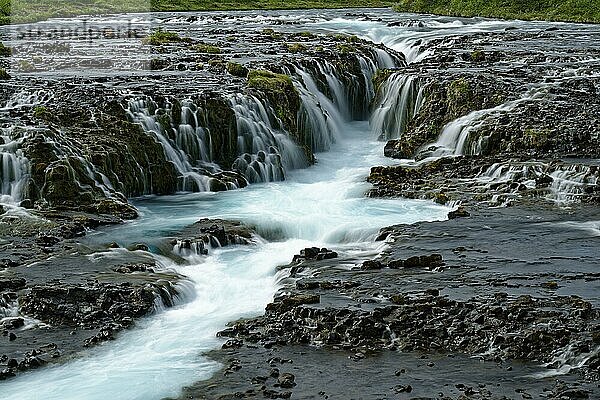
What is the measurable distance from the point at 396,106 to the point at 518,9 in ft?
136

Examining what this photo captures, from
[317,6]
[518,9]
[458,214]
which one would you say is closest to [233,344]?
[458,214]

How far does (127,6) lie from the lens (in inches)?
3489

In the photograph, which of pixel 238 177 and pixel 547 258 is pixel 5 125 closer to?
pixel 238 177

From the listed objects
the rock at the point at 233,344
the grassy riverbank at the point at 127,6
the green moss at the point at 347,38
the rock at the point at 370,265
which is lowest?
the rock at the point at 233,344

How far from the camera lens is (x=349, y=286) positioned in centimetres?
1675

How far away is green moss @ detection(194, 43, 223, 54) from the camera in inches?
1639

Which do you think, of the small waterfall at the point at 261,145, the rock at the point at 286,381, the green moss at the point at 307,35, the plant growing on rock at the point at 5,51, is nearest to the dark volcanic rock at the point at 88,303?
the rock at the point at 286,381

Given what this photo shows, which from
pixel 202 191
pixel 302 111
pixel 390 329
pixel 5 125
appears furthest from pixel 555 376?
pixel 302 111

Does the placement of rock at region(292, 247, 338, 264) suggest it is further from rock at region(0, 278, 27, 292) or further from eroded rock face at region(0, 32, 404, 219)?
eroded rock face at region(0, 32, 404, 219)

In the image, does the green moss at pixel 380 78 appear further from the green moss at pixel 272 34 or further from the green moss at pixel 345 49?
the green moss at pixel 272 34

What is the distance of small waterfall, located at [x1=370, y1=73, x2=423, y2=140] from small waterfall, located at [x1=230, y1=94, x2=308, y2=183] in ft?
18.3

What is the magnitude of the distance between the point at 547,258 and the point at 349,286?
4.26 meters

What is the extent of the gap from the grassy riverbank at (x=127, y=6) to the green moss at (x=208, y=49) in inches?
1119

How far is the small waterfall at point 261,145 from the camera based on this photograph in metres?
28.0
